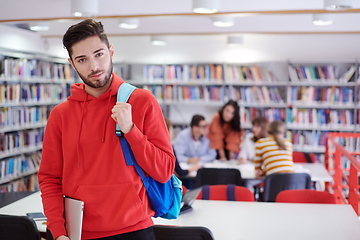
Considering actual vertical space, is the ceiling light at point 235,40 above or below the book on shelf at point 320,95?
above

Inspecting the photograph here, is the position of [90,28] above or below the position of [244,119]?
above

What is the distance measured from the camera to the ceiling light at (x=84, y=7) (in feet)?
13.1

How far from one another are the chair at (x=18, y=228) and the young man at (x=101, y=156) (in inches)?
32.8

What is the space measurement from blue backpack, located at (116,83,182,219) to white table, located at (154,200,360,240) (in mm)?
854

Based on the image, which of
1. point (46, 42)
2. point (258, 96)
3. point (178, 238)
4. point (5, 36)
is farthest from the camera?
point (258, 96)

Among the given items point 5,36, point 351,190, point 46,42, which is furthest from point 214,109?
point 351,190

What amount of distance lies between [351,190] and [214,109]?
4.34 m

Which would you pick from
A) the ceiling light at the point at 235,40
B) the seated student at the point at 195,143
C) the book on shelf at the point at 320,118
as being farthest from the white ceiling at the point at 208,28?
the seated student at the point at 195,143

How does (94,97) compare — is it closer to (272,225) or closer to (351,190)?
(272,225)

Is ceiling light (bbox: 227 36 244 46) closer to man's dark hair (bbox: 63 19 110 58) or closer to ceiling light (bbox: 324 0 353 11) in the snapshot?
ceiling light (bbox: 324 0 353 11)

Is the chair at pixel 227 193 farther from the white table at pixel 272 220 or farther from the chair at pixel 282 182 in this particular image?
the chair at pixel 282 182

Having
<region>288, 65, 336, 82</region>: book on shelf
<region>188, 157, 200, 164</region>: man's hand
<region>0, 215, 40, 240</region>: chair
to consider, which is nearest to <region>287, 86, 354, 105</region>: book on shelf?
<region>288, 65, 336, 82</region>: book on shelf

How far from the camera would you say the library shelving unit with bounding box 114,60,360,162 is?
22.7ft

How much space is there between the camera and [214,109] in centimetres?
769
